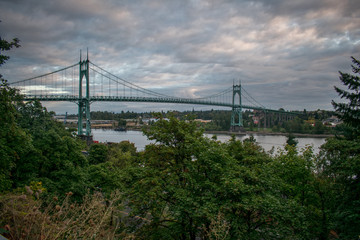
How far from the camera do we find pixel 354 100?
614 cm

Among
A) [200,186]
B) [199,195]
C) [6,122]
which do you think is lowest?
[199,195]

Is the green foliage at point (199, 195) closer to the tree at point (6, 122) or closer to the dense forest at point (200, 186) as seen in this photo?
the dense forest at point (200, 186)

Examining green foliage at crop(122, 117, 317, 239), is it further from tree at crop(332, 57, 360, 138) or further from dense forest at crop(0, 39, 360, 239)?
tree at crop(332, 57, 360, 138)

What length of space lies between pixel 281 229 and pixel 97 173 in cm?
676

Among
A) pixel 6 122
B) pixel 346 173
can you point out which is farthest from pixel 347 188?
pixel 6 122

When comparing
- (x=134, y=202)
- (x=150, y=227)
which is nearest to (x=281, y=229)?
(x=150, y=227)

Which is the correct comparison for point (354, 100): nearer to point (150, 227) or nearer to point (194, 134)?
point (194, 134)

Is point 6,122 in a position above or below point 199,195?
above

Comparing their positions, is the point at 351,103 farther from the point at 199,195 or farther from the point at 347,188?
the point at 199,195

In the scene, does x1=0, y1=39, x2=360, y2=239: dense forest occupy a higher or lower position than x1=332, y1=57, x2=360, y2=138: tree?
lower

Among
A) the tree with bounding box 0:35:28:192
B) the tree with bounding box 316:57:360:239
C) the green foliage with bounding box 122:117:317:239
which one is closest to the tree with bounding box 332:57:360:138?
the tree with bounding box 316:57:360:239

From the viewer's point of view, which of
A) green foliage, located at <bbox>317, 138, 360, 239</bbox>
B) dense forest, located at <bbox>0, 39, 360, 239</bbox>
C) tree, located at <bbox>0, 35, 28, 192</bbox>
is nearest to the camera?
green foliage, located at <bbox>317, 138, 360, 239</bbox>

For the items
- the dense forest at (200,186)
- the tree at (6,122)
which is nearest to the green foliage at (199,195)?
the dense forest at (200,186)

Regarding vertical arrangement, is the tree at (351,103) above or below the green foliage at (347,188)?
above
